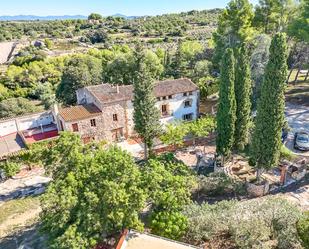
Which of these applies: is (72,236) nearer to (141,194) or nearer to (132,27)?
(141,194)

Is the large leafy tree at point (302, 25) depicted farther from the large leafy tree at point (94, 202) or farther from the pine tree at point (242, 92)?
the large leafy tree at point (94, 202)

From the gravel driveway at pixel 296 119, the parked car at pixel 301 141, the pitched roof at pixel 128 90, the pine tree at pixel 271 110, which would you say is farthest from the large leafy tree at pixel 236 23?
the pine tree at pixel 271 110

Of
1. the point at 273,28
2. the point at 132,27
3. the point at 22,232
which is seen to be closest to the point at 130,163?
the point at 22,232

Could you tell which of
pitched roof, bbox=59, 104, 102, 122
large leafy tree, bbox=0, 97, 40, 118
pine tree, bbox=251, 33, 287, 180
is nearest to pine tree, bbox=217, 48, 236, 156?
pine tree, bbox=251, 33, 287, 180

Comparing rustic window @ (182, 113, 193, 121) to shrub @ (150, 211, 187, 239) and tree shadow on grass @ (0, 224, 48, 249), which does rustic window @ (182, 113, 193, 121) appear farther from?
tree shadow on grass @ (0, 224, 48, 249)

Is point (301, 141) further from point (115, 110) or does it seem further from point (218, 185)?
point (115, 110)

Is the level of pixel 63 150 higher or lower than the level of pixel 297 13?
lower
